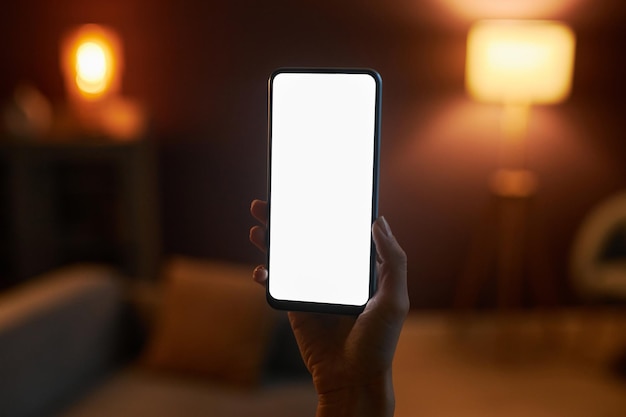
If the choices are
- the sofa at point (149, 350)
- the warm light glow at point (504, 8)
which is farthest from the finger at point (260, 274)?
the warm light glow at point (504, 8)

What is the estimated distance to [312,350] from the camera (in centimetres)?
59

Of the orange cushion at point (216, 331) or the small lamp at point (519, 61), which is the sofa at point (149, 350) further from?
the small lamp at point (519, 61)

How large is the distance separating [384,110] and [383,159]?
7.2 inches

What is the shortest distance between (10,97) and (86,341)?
160 cm

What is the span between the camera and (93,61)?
2.62 m

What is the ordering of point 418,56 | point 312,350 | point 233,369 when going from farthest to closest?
point 418,56 < point 233,369 < point 312,350

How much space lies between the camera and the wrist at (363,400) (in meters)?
0.57

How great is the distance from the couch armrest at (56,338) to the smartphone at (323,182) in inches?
40.1

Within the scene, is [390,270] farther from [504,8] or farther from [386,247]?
→ [504,8]

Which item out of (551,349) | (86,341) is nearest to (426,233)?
(551,349)

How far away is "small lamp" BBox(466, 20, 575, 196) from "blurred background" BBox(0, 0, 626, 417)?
0.72 feet

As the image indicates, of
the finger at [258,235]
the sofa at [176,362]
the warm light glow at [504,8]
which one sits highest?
the warm light glow at [504,8]

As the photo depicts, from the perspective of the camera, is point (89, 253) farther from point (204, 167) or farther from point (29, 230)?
point (204, 167)

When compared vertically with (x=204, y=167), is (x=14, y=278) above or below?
below
